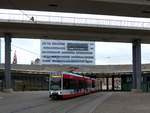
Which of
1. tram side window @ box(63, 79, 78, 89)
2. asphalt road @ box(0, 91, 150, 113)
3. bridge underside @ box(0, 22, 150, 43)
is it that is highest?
bridge underside @ box(0, 22, 150, 43)

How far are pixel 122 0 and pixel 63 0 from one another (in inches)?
185

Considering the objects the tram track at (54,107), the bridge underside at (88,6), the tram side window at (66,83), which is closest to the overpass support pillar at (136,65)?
the tram side window at (66,83)

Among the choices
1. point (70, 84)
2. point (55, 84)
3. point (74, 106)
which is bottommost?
point (74, 106)

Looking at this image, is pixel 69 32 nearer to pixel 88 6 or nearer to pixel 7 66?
pixel 7 66

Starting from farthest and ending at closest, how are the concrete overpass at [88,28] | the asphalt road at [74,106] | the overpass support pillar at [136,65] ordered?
the overpass support pillar at [136,65] → the concrete overpass at [88,28] → the asphalt road at [74,106]

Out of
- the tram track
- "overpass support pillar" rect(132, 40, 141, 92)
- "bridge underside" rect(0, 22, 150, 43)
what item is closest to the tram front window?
the tram track

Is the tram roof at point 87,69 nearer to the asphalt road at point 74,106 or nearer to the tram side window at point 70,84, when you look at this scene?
the tram side window at point 70,84

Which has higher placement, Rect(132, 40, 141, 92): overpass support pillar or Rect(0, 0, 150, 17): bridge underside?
Rect(0, 0, 150, 17): bridge underside

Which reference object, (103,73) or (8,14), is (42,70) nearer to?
(103,73)

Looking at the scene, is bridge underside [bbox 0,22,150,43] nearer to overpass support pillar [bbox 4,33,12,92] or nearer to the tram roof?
overpass support pillar [bbox 4,33,12,92]

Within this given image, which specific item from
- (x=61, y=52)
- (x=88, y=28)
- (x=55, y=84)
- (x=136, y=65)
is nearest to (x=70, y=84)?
(x=55, y=84)

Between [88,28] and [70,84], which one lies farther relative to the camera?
[88,28]

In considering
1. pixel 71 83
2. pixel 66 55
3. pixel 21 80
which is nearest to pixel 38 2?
pixel 71 83

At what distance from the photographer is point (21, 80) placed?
239 feet
